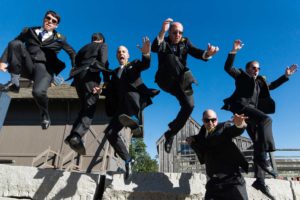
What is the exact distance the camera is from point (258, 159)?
12.9 ft

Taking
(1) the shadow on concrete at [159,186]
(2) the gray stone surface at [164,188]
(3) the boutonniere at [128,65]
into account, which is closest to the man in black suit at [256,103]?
(2) the gray stone surface at [164,188]

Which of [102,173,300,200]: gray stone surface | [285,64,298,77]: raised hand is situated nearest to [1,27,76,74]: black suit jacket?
[102,173,300,200]: gray stone surface

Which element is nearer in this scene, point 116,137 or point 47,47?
point 116,137

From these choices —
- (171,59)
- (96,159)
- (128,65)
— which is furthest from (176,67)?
(96,159)

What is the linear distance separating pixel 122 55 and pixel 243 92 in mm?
1923

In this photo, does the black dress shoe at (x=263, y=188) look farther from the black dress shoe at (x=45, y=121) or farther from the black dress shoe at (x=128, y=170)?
the black dress shoe at (x=45, y=121)

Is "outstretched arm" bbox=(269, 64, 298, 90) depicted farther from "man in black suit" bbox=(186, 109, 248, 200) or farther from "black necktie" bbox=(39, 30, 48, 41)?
"black necktie" bbox=(39, 30, 48, 41)

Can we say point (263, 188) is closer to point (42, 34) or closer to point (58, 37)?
point (58, 37)

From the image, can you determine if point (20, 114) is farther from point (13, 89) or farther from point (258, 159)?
point (258, 159)

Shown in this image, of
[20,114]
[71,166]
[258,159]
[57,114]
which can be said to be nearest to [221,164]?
[258,159]

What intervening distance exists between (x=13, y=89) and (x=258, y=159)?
3.56m

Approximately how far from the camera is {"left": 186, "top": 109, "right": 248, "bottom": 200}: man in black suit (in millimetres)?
3256

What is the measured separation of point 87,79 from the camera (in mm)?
4230

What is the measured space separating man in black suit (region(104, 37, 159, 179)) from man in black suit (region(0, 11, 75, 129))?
2.53 ft
